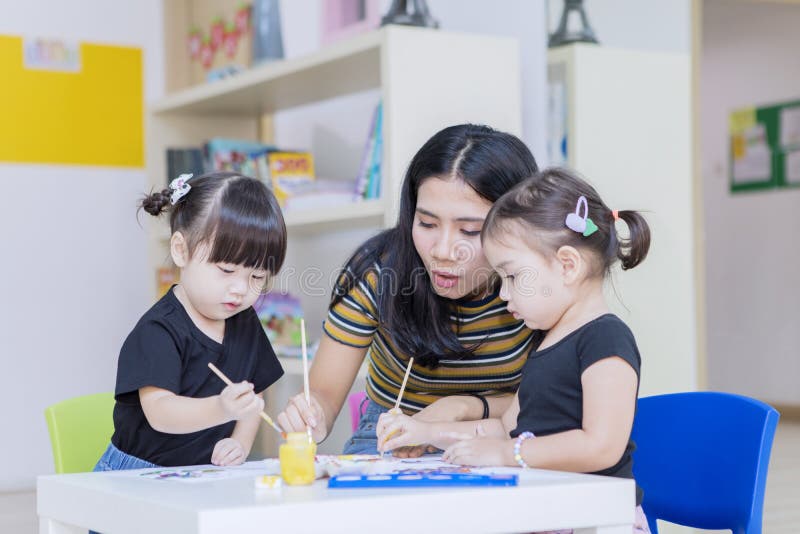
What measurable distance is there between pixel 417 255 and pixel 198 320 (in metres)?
0.37

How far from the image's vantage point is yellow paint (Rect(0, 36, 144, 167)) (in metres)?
3.82

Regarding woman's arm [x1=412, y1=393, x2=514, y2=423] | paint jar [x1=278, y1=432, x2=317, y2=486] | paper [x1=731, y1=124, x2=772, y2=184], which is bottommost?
woman's arm [x1=412, y1=393, x2=514, y2=423]

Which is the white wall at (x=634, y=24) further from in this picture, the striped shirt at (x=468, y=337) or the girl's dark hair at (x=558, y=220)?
the girl's dark hair at (x=558, y=220)

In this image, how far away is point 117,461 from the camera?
5.44ft

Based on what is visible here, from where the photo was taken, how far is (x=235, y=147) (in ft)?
11.9

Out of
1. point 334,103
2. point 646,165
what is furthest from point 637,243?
point 334,103

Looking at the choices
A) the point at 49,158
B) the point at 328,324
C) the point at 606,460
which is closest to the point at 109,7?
the point at 49,158

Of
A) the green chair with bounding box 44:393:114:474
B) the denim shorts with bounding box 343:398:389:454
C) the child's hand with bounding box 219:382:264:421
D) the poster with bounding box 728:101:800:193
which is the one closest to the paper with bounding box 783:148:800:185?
the poster with bounding box 728:101:800:193

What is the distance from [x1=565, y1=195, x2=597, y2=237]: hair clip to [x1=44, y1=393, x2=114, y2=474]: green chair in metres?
0.90

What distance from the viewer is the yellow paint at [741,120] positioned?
19.3 ft

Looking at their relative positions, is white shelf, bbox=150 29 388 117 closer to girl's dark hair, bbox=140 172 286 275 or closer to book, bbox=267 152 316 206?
book, bbox=267 152 316 206

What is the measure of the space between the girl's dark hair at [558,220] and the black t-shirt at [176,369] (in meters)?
0.49

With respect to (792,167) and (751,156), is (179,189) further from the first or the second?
(751,156)

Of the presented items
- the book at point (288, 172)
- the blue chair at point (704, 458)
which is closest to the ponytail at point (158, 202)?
the blue chair at point (704, 458)
